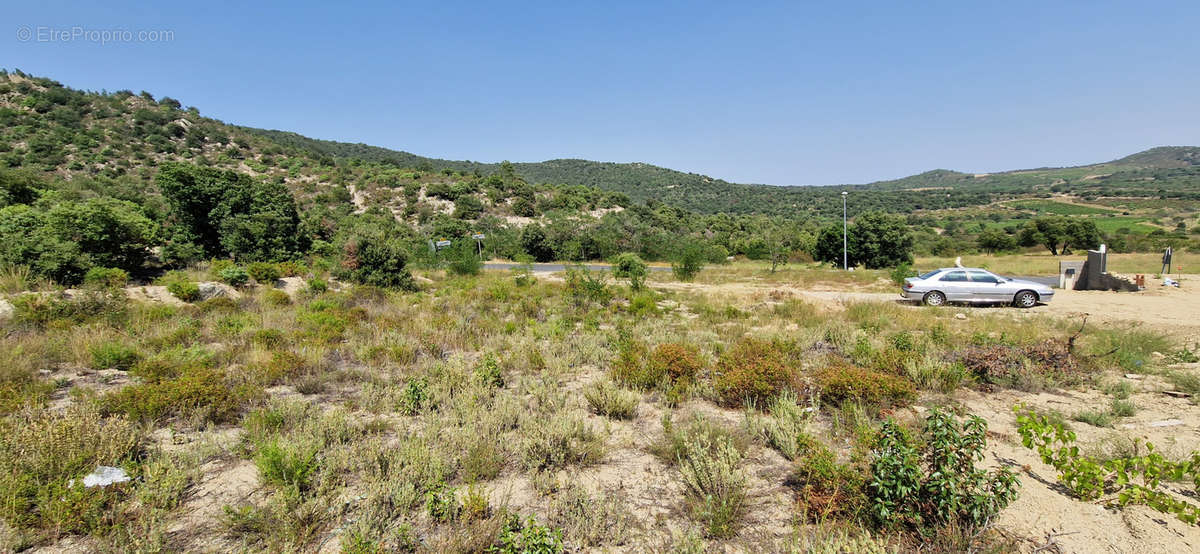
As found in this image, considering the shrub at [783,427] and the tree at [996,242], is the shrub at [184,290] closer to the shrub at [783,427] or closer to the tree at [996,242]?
the shrub at [783,427]

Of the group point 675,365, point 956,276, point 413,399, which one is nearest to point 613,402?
point 675,365

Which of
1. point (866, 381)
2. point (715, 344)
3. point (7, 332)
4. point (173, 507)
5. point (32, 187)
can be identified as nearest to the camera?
point (173, 507)

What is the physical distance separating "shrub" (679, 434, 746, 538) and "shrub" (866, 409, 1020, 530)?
100 cm

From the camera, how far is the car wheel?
14500 mm

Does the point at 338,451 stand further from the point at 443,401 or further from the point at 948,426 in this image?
the point at 948,426

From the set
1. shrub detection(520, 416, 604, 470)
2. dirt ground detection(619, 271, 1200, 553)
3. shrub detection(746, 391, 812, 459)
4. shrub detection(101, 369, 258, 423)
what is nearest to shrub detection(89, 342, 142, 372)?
shrub detection(101, 369, 258, 423)

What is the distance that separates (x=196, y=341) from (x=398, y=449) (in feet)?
21.5

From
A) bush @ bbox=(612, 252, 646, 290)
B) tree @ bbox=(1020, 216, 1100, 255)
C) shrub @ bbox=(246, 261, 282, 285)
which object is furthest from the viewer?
tree @ bbox=(1020, 216, 1100, 255)

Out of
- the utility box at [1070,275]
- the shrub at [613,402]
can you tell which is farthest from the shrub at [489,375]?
the utility box at [1070,275]

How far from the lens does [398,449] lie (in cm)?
443

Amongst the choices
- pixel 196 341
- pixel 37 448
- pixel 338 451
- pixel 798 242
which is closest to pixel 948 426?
pixel 338 451

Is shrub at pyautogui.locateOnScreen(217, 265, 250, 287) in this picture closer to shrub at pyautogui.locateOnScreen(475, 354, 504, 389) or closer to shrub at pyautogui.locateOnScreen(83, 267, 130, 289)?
shrub at pyautogui.locateOnScreen(83, 267, 130, 289)

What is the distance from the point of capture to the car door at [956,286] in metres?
14.4

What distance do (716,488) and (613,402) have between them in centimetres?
206
